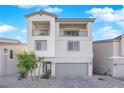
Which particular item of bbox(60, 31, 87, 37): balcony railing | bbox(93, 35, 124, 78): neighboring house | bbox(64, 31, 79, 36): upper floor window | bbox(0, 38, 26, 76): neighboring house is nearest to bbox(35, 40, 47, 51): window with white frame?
bbox(60, 31, 87, 37): balcony railing

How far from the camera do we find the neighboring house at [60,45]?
74.2 feet

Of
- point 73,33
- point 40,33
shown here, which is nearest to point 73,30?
point 73,33

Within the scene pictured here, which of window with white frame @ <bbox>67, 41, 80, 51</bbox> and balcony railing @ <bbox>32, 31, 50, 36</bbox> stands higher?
balcony railing @ <bbox>32, 31, 50, 36</bbox>

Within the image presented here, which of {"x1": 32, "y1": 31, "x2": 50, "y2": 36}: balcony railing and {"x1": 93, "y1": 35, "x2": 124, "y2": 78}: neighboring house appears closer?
{"x1": 93, "y1": 35, "x2": 124, "y2": 78}: neighboring house

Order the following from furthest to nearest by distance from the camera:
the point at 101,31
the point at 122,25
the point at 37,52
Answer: the point at 101,31, the point at 122,25, the point at 37,52

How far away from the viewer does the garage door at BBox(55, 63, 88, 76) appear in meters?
23.1

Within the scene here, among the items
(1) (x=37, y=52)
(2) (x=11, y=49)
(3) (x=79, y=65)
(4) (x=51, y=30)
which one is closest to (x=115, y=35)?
(3) (x=79, y=65)

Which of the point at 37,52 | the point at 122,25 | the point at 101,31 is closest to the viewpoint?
the point at 37,52

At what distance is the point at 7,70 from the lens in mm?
23719

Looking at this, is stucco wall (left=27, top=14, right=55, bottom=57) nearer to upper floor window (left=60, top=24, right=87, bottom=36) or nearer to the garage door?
upper floor window (left=60, top=24, right=87, bottom=36)

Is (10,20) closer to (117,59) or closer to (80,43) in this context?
(80,43)

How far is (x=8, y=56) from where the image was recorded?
23.9 meters

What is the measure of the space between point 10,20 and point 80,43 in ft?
29.4

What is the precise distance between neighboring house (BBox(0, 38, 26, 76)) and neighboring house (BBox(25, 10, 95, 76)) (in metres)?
2.87
